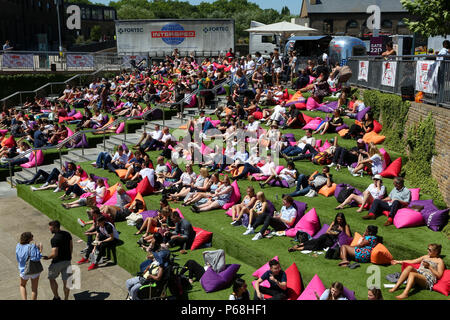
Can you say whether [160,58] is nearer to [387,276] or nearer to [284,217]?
[284,217]

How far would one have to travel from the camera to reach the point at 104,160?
1766 cm

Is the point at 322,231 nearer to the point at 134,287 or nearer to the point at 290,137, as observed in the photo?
the point at 134,287

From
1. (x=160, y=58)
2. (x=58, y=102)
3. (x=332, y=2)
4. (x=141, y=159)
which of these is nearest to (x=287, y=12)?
(x=332, y=2)

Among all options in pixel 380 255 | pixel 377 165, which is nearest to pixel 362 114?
pixel 377 165

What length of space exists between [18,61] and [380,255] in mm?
28666

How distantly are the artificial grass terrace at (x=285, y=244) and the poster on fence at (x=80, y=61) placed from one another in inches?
819

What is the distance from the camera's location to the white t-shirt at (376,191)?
453 inches

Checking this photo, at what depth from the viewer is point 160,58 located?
1417 inches

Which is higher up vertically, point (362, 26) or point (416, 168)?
point (362, 26)

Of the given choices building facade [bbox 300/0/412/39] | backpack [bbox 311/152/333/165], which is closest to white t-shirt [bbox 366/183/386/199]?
backpack [bbox 311/152/333/165]

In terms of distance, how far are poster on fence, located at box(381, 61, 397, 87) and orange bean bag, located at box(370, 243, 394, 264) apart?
25.2ft

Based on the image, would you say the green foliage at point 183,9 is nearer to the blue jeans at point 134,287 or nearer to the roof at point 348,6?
the roof at point 348,6

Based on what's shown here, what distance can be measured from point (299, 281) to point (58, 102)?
2225 centimetres

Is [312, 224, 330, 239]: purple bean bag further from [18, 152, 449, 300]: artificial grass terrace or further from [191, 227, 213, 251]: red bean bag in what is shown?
[191, 227, 213, 251]: red bean bag
